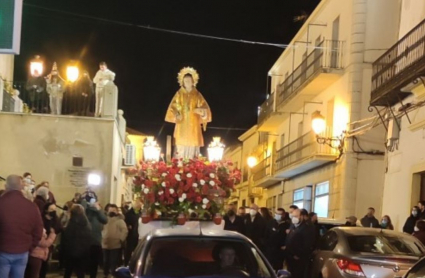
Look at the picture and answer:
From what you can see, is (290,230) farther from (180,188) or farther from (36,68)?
(36,68)

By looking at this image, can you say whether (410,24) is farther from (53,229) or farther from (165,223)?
(53,229)

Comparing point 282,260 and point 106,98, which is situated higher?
point 106,98

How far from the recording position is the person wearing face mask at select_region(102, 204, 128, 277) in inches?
575

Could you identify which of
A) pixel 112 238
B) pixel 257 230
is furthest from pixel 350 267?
pixel 112 238

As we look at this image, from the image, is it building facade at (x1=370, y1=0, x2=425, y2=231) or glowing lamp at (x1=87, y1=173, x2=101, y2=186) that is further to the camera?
glowing lamp at (x1=87, y1=173, x2=101, y2=186)

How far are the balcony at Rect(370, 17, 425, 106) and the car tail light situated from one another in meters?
6.26

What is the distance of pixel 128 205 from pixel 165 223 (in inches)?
208

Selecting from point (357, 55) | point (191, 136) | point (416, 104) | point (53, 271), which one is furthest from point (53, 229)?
point (357, 55)

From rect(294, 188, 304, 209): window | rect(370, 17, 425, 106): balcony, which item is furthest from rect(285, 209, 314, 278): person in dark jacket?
rect(294, 188, 304, 209): window

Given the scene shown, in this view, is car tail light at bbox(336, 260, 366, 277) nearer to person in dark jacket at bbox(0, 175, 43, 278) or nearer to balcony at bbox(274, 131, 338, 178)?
person in dark jacket at bbox(0, 175, 43, 278)

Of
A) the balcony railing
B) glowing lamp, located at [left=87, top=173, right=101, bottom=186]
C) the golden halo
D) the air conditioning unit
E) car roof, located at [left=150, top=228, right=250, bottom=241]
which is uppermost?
the balcony railing

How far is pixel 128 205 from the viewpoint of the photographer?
17141 mm

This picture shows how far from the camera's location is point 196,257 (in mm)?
7648

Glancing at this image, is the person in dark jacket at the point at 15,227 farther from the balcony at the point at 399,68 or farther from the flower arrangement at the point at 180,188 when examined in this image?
the balcony at the point at 399,68
